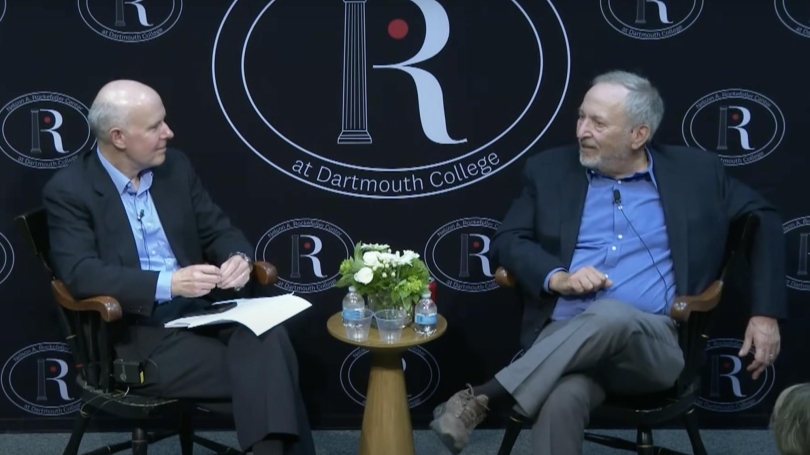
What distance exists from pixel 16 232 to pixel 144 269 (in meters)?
0.91

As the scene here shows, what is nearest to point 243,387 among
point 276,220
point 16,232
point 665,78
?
point 276,220

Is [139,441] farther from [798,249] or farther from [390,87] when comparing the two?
[798,249]

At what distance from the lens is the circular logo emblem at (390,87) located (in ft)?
14.8

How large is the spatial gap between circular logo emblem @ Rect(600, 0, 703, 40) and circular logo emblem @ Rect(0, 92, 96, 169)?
7.45ft

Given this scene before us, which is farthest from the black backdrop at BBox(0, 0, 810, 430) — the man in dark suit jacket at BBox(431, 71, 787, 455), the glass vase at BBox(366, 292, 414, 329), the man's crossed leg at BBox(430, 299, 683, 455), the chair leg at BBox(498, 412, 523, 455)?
the man's crossed leg at BBox(430, 299, 683, 455)

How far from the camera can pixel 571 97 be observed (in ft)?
14.9

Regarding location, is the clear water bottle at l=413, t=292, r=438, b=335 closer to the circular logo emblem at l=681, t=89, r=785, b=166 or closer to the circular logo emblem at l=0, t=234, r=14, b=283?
the circular logo emblem at l=681, t=89, r=785, b=166

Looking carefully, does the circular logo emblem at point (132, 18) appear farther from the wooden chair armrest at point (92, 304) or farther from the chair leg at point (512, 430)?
the chair leg at point (512, 430)

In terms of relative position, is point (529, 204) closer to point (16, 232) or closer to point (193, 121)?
point (193, 121)

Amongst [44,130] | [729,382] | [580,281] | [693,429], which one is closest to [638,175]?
[580,281]

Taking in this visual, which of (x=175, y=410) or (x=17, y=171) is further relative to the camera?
(x=17, y=171)

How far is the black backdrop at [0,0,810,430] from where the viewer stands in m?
4.50

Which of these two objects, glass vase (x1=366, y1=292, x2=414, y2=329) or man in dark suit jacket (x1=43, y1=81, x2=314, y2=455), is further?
glass vase (x1=366, y1=292, x2=414, y2=329)

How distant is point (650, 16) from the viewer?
450 centimetres
